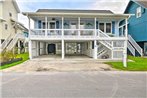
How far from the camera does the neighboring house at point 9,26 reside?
30.7 m

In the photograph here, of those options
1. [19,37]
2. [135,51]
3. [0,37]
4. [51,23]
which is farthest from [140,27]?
[0,37]

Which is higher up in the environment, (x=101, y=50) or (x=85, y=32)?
(x=85, y=32)

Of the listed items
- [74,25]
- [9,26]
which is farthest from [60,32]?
→ [9,26]

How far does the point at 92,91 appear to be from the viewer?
8164 mm

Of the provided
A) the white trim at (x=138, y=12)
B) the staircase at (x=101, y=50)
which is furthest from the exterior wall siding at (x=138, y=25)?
the staircase at (x=101, y=50)

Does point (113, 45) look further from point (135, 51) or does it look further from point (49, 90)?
point (49, 90)

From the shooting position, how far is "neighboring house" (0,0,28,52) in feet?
101

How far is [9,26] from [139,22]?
825 inches

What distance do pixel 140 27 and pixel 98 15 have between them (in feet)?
31.1

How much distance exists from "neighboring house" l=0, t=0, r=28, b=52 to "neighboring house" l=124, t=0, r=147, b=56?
59.0 feet

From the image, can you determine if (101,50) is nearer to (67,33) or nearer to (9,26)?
(67,33)

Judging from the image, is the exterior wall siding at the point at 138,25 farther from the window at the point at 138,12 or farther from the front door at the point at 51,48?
the front door at the point at 51,48

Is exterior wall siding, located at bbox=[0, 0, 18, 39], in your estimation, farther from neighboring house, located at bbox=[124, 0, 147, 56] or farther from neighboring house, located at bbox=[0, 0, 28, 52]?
neighboring house, located at bbox=[124, 0, 147, 56]

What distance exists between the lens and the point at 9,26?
36.3 metres
